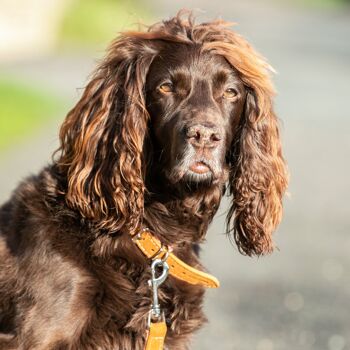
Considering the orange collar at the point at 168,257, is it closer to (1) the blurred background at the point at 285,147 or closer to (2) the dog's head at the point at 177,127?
(2) the dog's head at the point at 177,127

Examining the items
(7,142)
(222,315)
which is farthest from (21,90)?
(222,315)

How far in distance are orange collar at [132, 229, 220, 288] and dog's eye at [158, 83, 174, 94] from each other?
692 millimetres

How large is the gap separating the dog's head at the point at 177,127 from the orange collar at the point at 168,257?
0.07m

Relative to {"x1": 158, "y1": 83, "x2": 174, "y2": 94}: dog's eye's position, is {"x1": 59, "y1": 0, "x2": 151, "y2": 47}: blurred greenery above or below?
below

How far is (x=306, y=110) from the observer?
694 inches

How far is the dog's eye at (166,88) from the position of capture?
4539 millimetres

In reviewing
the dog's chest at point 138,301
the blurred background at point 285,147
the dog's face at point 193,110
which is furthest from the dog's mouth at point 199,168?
the blurred background at point 285,147

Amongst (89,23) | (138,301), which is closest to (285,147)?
(138,301)

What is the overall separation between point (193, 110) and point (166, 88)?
263 millimetres

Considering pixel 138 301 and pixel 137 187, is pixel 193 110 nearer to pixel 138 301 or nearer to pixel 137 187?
pixel 137 187

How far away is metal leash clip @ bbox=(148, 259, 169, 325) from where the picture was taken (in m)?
4.36

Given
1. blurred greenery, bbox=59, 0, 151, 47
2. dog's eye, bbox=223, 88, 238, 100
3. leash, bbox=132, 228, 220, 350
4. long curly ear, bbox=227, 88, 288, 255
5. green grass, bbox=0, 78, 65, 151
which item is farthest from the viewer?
blurred greenery, bbox=59, 0, 151, 47

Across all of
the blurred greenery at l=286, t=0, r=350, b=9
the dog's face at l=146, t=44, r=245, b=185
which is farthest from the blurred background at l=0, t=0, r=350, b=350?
the blurred greenery at l=286, t=0, r=350, b=9

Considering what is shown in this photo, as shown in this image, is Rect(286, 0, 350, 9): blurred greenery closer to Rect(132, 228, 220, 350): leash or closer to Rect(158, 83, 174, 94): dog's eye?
Rect(158, 83, 174, 94): dog's eye
